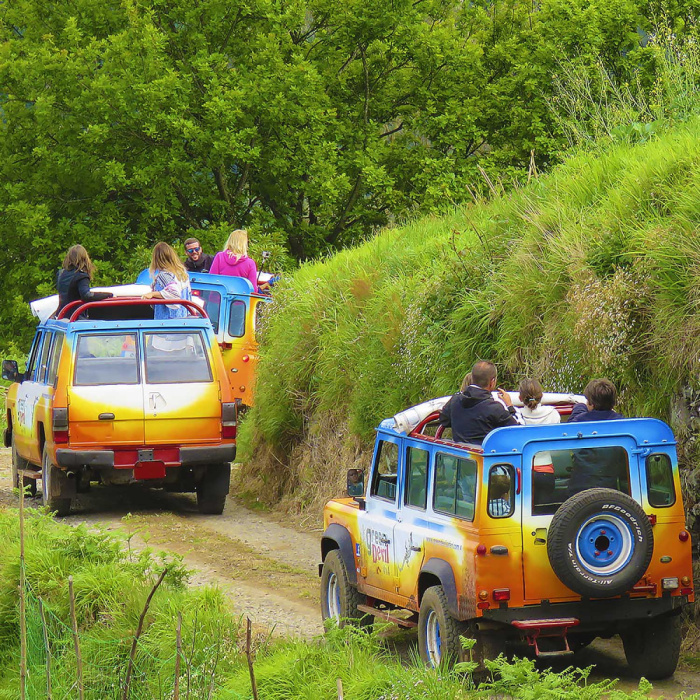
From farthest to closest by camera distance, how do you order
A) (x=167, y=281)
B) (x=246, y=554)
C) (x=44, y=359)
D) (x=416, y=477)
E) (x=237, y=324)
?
(x=237, y=324), (x=167, y=281), (x=44, y=359), (x=246, y=554), (x=416, y=477)

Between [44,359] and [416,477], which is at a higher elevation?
[44,359]

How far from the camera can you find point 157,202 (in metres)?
28.2

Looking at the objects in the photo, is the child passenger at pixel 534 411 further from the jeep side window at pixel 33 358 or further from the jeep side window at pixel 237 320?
the jeep side window at pixel 237 320

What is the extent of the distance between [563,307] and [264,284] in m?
8.47

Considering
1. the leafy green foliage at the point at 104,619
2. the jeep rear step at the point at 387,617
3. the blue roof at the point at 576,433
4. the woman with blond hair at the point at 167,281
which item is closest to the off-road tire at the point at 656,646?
the blue roof at the point at 576,433

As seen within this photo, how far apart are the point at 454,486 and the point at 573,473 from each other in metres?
0.73

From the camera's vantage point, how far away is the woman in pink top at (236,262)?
1830 cm

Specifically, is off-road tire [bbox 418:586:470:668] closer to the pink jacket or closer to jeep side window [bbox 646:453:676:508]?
jeep side window [bbox 646:453:676:508]

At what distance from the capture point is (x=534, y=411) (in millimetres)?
8664

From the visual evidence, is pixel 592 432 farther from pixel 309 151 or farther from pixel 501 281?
pixel 309 151

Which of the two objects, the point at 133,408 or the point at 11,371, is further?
the point at 11,371

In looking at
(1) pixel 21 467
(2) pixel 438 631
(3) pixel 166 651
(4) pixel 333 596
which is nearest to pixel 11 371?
(1) pixel 21 467

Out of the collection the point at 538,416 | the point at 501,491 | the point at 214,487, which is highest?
the point at 538,416

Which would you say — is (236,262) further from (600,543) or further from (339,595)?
(600,543)
